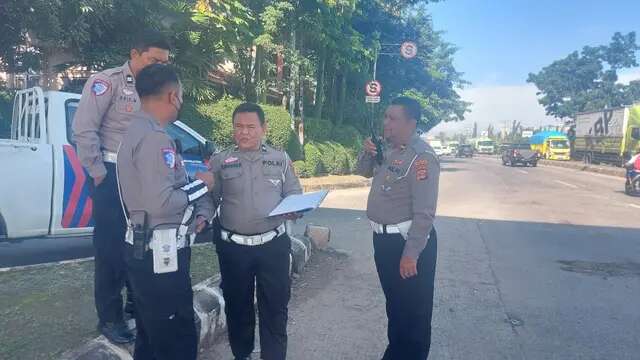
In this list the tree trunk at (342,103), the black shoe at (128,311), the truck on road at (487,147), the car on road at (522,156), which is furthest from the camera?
the truck on road at (487,147)

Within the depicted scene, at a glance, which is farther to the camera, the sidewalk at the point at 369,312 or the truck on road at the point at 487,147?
the truck on road at the point at 487,147

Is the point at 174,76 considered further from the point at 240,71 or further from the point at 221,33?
the point at 240,71

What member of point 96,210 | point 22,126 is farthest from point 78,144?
point 22,126

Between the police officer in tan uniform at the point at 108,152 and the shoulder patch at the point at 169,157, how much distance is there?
929mm

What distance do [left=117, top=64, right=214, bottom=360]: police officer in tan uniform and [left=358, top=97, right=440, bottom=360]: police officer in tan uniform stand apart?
1178 millimetres

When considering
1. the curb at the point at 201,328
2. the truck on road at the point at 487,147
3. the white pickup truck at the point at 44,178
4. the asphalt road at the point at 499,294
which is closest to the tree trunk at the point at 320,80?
the asphalt road at the point at 499,294

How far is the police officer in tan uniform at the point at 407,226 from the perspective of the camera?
2975 mm

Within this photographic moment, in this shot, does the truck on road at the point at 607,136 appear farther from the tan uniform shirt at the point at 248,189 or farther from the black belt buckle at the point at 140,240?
the black belt buckle at the point at 140,240

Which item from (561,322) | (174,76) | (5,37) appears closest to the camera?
(174,76)

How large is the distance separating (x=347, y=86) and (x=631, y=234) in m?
17.7

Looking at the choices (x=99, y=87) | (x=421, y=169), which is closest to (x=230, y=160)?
(x=99, y=87)

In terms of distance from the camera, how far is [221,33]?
11.8m

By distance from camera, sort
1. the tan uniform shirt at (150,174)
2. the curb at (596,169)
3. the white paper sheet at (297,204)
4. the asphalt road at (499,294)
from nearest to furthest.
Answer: the tan uniform shirt at (150,174), the white paper sheet at (297,204), the asphalt road at (499,294), the curb at (596,169)

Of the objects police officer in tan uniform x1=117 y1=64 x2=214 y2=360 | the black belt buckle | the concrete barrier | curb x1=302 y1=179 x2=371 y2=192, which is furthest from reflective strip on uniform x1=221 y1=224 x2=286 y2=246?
curb x1=302 y1=179 x2=371 y2=192
